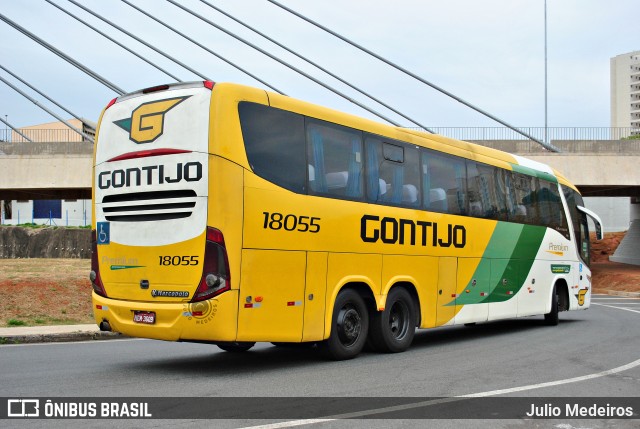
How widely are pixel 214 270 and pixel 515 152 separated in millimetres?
30646

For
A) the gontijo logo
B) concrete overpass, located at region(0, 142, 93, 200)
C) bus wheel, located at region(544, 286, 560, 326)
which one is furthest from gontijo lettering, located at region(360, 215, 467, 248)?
concrete overpass, located at region(0, 142, 93, 200)

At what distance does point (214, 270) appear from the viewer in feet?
30.6

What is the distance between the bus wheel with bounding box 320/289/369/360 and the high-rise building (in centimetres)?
17683

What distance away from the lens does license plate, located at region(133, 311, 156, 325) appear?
31.6 ft

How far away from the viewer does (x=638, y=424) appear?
284 inches

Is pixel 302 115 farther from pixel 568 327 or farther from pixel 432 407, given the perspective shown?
pixel 568 327

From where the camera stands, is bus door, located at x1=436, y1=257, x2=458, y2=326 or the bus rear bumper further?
Result: bus door, located at x1=436, y1=257, x2=458, y2=326

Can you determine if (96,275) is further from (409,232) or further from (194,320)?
(409,232)

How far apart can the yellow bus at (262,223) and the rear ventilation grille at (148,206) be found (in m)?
0.02

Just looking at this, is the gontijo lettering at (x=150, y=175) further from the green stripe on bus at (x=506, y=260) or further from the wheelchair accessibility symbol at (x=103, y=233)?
the green stripe on bus at (x=506, y=260)

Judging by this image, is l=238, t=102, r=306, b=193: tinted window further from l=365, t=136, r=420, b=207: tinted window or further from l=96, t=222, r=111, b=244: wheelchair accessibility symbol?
l=96, t=222, r=111, b=244: wheelchair accessibility symbol

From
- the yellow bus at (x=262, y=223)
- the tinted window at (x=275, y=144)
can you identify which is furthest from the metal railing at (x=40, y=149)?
the tinted window at (x=275, y=144)

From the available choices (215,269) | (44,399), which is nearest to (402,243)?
(215,269)

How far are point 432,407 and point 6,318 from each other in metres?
12.2
